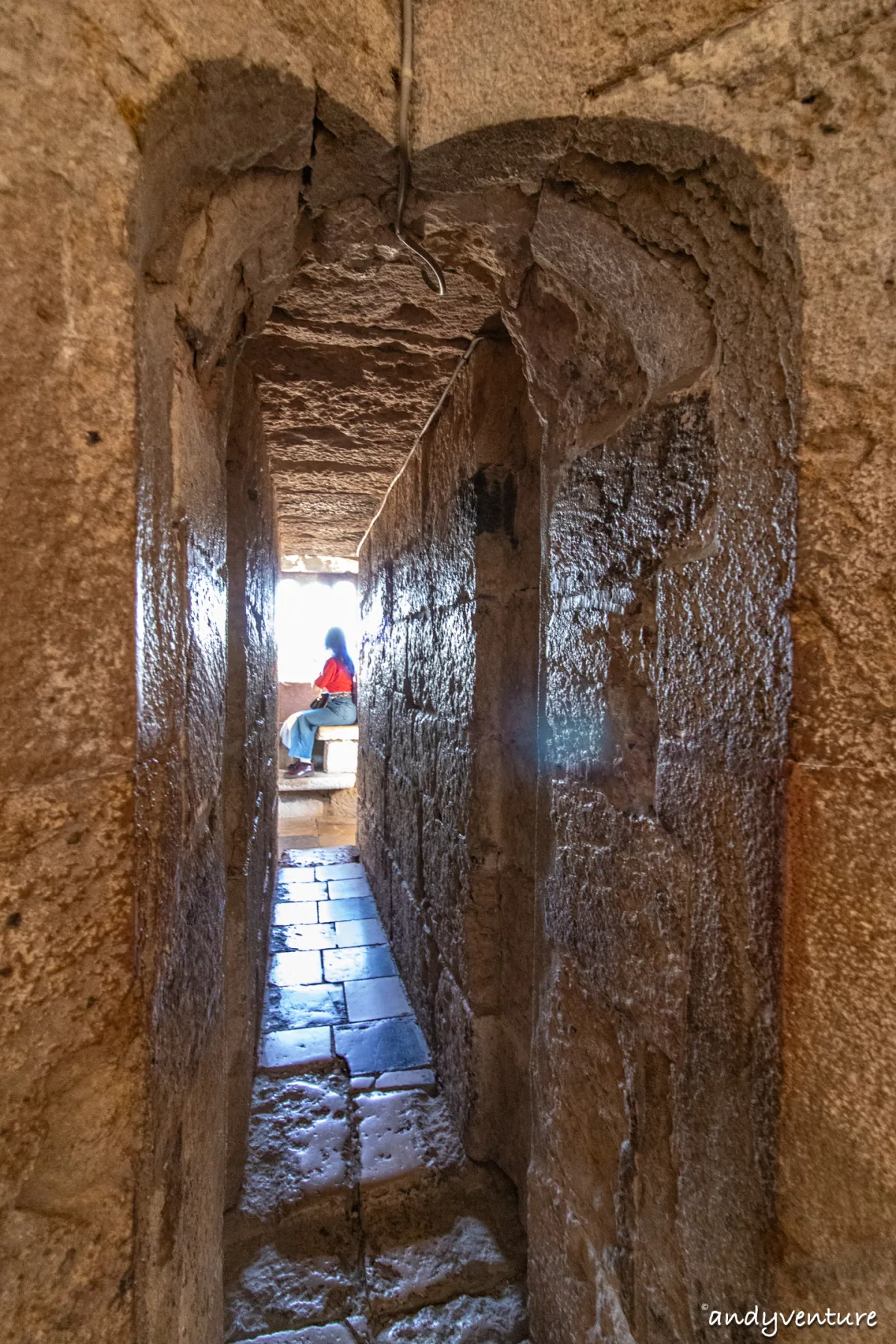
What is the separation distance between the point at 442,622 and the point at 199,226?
1.42m

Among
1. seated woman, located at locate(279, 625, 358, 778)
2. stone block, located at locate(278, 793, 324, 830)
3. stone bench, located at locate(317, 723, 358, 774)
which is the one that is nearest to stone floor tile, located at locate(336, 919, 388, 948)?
stone block, located at locate(278, 793, 324, 830)

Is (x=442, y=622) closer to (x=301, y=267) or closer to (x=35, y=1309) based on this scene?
(x=301, y=267)

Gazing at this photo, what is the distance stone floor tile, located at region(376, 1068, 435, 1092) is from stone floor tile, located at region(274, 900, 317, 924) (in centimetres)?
125

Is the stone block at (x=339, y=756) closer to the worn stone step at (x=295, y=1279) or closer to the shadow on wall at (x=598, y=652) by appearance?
the worn stone step at (x=295, y=1279)

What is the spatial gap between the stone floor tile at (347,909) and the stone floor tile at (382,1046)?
0.95 m

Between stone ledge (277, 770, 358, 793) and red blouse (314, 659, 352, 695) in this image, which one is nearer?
stone ledge (277, 770, 358, 793)

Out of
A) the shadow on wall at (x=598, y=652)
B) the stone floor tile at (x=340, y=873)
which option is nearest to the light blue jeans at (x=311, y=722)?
the stone floor tile at (x=340, y=873)

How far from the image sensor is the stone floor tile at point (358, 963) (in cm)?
273

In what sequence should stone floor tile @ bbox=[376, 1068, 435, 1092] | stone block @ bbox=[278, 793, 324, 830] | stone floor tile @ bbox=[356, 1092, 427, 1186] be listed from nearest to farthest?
stone floor tile @ bbox=[356, 1092, 427, 1186]
stone floor tile @ bbox=[376, 1068, 435, 1092]
stone block @ bbox=[278, 793, 324, 830]

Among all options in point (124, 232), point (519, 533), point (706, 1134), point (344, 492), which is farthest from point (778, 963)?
point (344, 492)

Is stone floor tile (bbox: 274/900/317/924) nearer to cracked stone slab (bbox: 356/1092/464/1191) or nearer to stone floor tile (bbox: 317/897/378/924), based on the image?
stone floor tile (bbox: 317/897/378/924)

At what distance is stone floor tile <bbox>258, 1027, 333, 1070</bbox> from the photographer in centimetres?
213

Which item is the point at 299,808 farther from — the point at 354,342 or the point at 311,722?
the point at 354,342

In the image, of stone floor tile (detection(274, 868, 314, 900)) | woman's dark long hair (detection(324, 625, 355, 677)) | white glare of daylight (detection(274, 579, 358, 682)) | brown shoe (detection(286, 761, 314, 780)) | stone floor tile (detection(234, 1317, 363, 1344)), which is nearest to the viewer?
stone floor tile (detection(234, 1317, 363, 1344))
